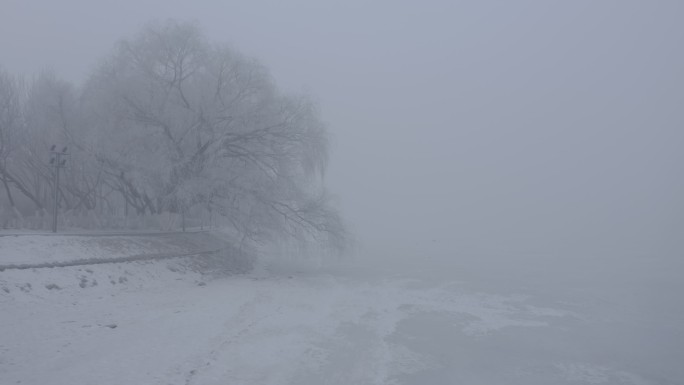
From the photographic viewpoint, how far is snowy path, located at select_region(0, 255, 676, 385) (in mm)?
→ 10453

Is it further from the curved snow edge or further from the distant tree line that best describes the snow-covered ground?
the distant tree line

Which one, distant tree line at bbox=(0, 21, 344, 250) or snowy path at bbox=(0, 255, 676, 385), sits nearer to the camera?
snowy path at bbox=(0, 255, 676, 385)

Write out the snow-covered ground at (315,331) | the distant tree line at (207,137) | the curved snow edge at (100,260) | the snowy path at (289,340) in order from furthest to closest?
1. the distant tree line at (207,137)
2. the curved snow edge at (100,260)
3. the snow-covered ground at (315,331)
4. the snowy path at (289,340)

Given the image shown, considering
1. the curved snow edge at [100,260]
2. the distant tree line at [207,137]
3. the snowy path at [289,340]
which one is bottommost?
the snowy path at [289,340]

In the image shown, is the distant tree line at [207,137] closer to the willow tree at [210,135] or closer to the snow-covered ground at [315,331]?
the willow tree at [210,135]

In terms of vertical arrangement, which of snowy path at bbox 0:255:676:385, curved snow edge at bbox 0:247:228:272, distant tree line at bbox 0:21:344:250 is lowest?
snowy path at bbox 0:255:676:385

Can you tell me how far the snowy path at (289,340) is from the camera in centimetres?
1045

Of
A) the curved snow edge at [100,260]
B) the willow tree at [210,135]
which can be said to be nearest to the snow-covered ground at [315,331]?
the curved snow edge at [100,260]

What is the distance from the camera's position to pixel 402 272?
102ft

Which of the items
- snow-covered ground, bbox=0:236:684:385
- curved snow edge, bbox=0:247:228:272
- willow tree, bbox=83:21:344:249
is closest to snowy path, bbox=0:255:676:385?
snow-covered ground, bbox=0:236:684:385

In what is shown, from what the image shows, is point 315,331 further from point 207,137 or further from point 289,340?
point 207,137

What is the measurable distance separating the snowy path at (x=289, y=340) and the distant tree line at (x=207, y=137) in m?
8.93

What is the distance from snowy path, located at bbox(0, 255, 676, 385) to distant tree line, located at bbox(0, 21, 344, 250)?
29.3ft

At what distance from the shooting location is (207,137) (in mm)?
29219
